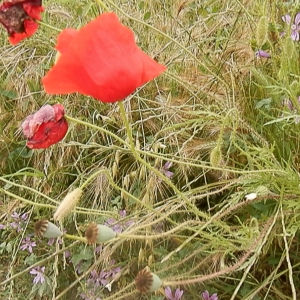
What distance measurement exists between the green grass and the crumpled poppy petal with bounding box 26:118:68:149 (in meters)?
0.15

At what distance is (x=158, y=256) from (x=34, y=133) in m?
0.46

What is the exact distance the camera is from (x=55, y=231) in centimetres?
66

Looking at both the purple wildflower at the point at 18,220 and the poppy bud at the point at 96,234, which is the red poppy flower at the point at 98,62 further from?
the purple wildflower at the point at 18,220

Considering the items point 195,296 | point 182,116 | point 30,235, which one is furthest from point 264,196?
point 30,235

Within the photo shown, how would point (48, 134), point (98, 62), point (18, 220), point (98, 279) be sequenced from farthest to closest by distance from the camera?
point (18, 220), point (98, 279), point (48, 134), point (98, 62)

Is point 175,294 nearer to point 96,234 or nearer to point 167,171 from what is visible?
point 167,171

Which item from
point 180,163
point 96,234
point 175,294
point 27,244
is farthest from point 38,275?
point 96,234

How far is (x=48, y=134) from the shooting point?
73cm

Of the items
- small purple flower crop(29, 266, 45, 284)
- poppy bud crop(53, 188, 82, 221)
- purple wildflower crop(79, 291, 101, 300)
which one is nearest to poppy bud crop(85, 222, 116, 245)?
poppy bud crop(53, 188, 82, 221)

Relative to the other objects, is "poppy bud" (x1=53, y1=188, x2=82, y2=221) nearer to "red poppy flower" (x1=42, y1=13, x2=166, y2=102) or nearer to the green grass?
"red poppy flower" (x1=42, y1=13, x2=166, y2=102)

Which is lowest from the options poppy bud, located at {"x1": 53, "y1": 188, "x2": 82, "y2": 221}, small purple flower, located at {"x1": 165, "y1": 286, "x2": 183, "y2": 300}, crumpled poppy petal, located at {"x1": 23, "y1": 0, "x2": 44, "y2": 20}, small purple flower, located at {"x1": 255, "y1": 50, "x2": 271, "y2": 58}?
small purple flower, located at {"x1": 165, "y1": 286, "x2": 183, "y2": 300}

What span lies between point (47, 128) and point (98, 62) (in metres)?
0.18

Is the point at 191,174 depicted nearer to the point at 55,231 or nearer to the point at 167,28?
the point at 167,28

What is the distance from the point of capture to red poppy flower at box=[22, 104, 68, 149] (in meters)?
0.73
